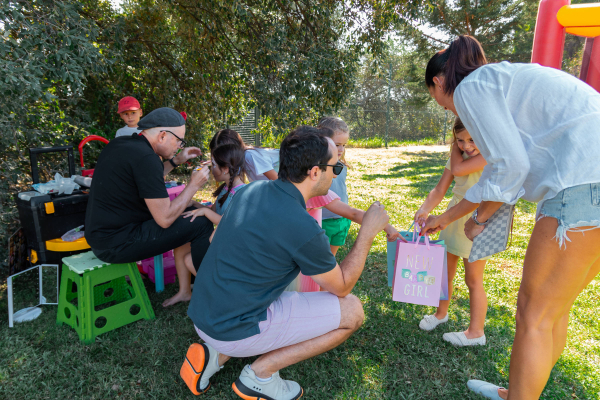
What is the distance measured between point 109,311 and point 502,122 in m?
2.70

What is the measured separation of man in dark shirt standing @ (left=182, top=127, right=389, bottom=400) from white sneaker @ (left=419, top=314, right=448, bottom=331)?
0.89m

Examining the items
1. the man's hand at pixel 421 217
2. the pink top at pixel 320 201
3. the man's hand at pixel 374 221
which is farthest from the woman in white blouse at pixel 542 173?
the pink top at pixel 320 201

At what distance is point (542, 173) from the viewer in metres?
1.47

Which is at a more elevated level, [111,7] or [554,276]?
[111,7]

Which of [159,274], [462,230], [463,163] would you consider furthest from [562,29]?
[159,274]

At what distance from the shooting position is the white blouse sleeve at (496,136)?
56.7 inches

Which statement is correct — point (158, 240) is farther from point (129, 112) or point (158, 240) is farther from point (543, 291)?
point (129, 112)

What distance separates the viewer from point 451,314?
2916 mm

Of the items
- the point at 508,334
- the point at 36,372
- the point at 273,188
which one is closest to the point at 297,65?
the point at 273,188

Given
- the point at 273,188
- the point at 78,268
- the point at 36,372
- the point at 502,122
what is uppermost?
the point at 502,122

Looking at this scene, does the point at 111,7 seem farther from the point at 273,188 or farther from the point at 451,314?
the point at 451,314

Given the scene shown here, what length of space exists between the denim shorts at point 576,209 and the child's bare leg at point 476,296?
3.28 ft

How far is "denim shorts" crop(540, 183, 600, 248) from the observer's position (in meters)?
1.35

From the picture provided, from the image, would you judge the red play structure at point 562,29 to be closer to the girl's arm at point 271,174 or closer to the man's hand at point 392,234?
the man's hand at point 392,234
